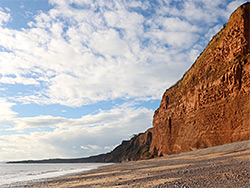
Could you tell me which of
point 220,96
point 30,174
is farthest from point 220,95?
point 30,174

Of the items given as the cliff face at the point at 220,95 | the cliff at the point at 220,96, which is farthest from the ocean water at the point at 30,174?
the cliff face at the point at 220,95

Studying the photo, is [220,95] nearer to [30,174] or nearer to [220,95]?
[220,95]

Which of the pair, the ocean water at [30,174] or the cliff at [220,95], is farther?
the cliff at [220,95]

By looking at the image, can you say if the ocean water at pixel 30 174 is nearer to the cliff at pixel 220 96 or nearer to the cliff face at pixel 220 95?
the cliff at pixel 220 96

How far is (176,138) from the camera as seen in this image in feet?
156

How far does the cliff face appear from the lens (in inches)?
1145

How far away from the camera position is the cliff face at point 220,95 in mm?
29094

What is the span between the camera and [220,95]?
3300 centimetres

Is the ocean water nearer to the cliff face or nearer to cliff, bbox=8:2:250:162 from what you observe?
cliff, bbox=8:2:250:162

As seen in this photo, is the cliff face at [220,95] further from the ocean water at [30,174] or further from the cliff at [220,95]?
the ocean water at [30,174]

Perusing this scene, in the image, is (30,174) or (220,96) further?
(30,174)

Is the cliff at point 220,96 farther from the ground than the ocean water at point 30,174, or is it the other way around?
the cliff at point 220,96

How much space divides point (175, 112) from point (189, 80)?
8700 mm

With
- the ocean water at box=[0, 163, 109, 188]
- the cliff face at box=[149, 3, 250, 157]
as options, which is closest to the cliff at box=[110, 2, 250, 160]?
the cliff face at box=[149, 3, 250, 157]
